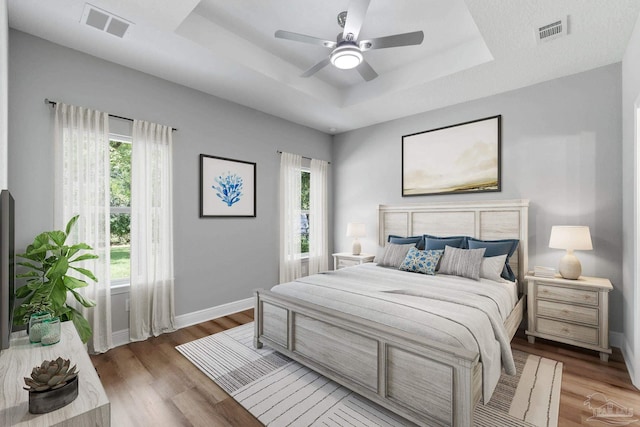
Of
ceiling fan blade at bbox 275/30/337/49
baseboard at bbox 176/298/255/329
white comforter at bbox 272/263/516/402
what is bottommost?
baseboard at bbox 176/298/255/329

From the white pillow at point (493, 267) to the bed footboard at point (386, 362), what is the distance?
154 centimetres

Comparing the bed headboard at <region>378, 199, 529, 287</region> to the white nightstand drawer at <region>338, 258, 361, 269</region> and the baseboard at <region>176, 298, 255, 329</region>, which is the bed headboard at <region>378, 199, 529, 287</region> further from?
the baseboard at <region>176, 298, 255, 329</region>

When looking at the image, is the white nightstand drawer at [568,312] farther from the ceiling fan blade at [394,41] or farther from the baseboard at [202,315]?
the baseboard at [202,315]

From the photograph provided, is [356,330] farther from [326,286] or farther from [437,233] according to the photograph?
[437,233]

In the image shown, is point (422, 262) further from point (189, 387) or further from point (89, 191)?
point (89, 191)

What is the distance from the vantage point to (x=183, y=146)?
3457 millimetres

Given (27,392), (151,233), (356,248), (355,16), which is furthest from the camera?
(356,248)

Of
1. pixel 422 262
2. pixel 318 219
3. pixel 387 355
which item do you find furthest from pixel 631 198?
pixel 318 219

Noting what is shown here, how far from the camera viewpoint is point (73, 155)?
8.80 ft

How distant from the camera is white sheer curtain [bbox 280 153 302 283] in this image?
4.49 meters

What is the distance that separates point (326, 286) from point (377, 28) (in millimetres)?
2498

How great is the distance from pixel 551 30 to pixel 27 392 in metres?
4.00

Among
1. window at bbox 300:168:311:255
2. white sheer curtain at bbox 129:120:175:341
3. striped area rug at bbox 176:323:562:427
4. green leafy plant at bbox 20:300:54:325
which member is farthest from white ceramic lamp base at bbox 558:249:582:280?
green leafy plant at bbox 20:300:54:325

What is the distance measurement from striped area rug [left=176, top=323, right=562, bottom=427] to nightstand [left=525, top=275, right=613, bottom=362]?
370 millimetres
